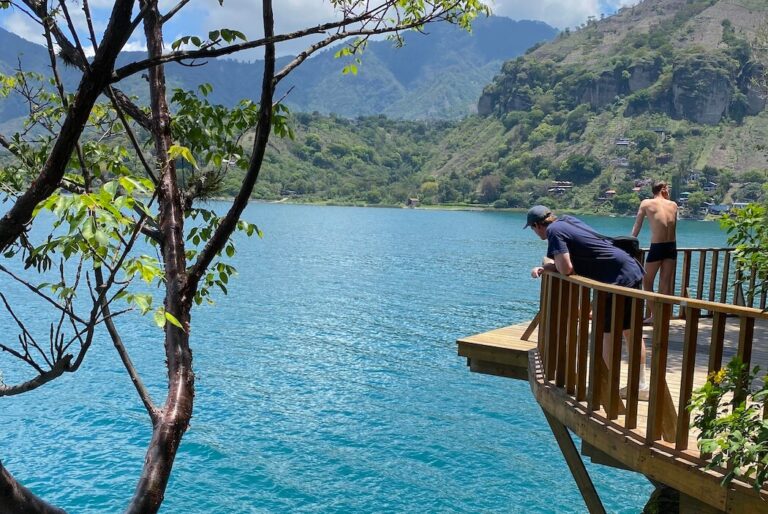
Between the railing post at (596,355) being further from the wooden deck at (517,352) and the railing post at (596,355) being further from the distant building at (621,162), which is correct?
the distant building at (621,162)

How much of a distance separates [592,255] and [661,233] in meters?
3.46

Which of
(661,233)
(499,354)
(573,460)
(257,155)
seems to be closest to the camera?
(257,155)

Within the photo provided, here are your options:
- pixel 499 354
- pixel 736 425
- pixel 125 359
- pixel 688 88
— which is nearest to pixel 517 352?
pixel 499 354

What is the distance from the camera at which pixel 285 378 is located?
19.3 metres

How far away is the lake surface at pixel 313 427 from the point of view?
478 inches

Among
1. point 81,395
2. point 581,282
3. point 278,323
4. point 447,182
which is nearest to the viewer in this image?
point 581,282

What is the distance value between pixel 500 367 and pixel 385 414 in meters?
9.57

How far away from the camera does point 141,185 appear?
2045 mm

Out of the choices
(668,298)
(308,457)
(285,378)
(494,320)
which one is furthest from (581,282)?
(494,320)

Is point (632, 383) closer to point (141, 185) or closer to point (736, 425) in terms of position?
point (736, 425)

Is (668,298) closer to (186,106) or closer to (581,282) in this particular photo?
(581,282)

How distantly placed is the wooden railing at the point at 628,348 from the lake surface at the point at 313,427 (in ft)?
22.8

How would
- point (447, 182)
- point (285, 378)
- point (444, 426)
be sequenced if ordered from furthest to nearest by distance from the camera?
point (447, 182) < point (285, 378) < point (444, 426)

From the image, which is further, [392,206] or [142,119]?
[392,206]
